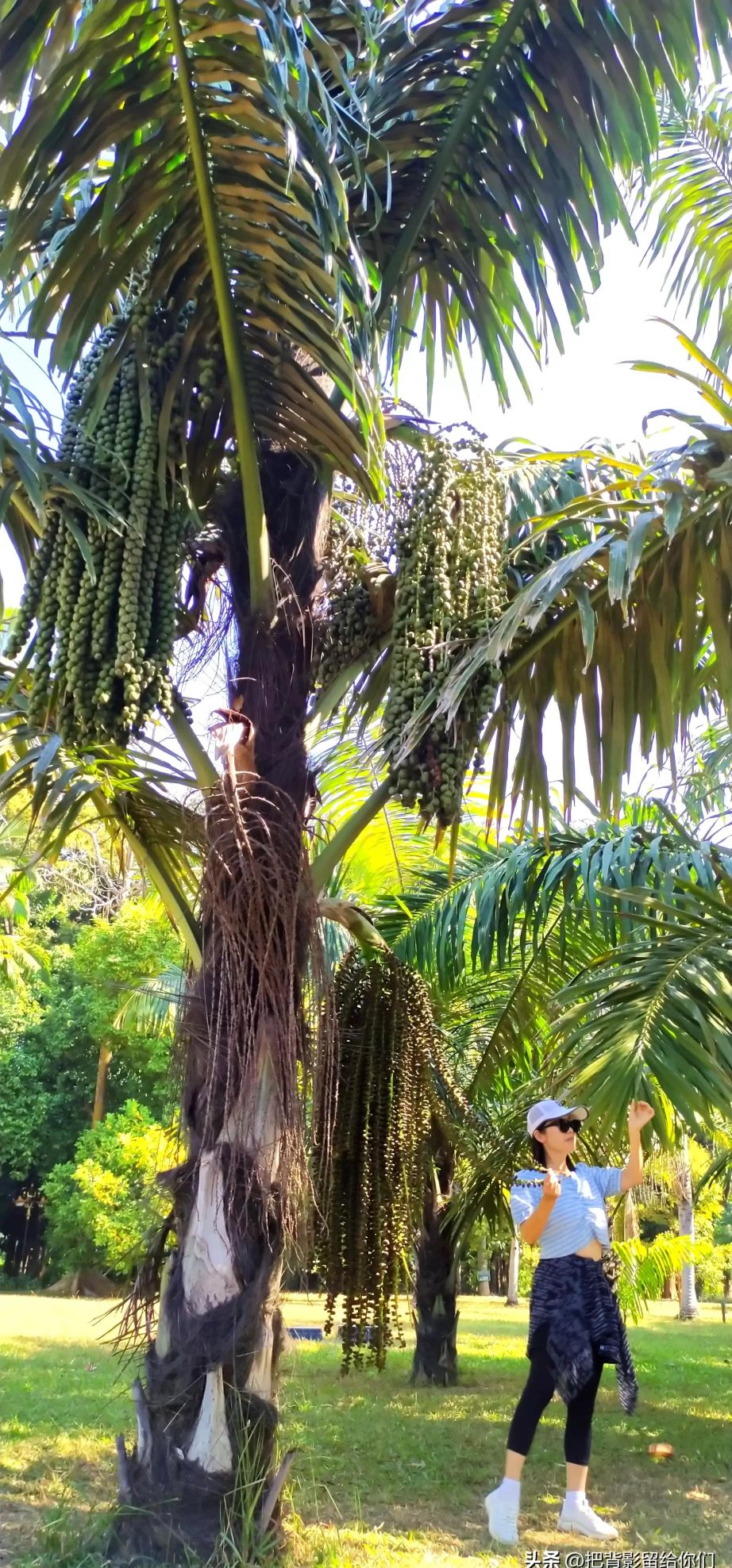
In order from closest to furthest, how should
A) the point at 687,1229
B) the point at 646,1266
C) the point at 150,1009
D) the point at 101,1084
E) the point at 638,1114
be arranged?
the point at 638,1114 < the point at 646,1266 < the point at 150,1009 < the point at 687,1229 < the point at 101,1084

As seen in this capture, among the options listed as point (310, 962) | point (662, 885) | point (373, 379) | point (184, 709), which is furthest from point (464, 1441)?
point (373, 379)

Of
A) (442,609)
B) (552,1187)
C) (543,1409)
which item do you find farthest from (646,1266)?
(442,609)

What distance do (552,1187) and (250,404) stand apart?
8.03 ft

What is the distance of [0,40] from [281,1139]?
2.88 metres

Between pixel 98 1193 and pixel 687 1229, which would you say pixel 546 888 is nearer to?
pixel 98 1193

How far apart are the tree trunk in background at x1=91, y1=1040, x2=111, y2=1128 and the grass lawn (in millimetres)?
8906

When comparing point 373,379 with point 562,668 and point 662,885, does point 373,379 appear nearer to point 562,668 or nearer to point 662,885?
point 562,668

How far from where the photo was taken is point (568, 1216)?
353 centimetres

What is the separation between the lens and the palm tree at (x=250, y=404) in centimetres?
295

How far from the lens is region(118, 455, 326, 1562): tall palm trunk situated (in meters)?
3.19

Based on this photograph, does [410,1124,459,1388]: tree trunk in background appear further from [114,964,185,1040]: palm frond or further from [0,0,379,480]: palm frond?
[0,0,379,480]: palm frond

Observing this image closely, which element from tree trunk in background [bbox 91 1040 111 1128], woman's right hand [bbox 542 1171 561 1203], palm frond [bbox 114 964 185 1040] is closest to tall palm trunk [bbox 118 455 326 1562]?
woman's right hand [bbox 542 1171 561 1203]

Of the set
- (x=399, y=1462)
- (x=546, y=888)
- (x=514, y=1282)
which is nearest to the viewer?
(x=546, y=888)

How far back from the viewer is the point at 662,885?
4.69 metres
